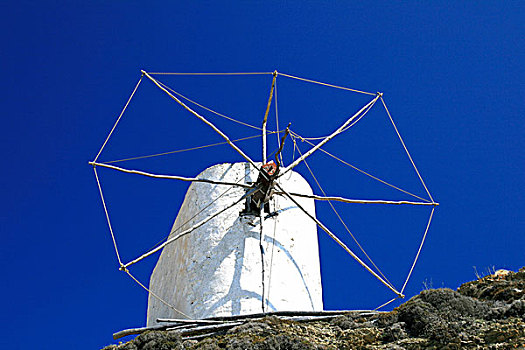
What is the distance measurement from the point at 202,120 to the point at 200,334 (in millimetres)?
4511

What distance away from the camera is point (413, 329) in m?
7.36

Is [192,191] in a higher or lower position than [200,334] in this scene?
higher

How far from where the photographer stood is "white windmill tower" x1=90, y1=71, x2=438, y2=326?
33.1 feet

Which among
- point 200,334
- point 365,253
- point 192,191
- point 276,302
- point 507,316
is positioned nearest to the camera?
point 507,316

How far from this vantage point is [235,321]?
8742mm

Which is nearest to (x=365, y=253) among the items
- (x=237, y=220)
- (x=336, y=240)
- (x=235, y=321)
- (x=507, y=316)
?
(x=336, y=240)

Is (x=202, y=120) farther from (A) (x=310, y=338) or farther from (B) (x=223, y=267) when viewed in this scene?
(A) (x=310, y=338)

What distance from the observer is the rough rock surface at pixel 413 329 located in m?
6.77

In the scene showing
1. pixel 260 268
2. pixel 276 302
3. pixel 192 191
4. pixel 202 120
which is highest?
pixel 202 120

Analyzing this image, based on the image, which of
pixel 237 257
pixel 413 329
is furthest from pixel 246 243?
pixel 413 329

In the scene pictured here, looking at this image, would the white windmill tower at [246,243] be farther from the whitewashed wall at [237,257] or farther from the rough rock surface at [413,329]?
the rough rock surface at [413,329]

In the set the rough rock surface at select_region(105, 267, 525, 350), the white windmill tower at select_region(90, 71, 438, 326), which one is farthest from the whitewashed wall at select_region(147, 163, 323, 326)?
the rough rock surface at select_region(105, 267, 525, 350)

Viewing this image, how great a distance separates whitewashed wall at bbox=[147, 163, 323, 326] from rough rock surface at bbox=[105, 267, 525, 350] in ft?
5.17

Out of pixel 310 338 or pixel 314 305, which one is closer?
pixel 310 338
